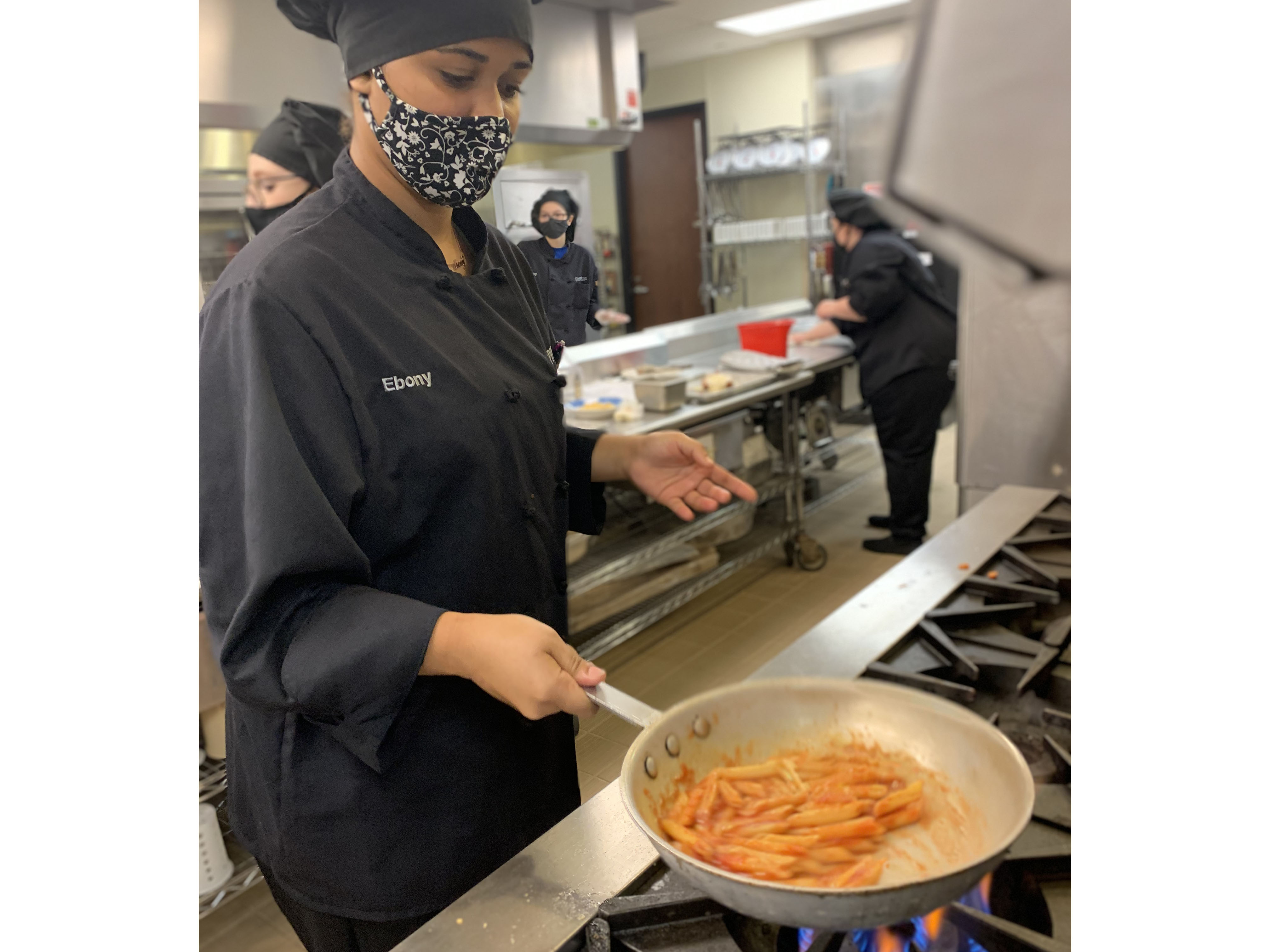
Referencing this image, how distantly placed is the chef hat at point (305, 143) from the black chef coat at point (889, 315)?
105 centimetres

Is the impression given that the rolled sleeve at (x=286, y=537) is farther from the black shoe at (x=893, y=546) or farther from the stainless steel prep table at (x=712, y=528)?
the black shoe at (x=893, y=546)

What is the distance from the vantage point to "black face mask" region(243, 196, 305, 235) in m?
1.64

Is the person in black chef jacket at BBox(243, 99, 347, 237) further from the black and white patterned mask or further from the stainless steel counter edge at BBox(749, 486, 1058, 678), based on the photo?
the stainless steel counter edge at BBox(749, 486, 1058, 678)

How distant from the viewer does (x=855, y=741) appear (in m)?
0.83

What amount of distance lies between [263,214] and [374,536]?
100 centimetres

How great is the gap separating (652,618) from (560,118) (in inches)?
67.1

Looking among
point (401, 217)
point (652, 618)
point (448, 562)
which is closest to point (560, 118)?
point (401, 217)

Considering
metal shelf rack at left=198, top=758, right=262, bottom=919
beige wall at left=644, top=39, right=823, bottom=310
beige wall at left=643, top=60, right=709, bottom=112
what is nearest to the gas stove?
metal shelf rack at left=198, top=758, right=262, bottom=919

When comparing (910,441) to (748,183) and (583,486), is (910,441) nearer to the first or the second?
(583,486)

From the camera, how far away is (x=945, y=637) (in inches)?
52.1

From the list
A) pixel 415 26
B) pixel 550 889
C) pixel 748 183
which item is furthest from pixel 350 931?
pixel 748 183

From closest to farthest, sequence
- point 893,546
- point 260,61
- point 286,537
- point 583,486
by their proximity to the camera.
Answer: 1. point 286,537
2. point 583,486
3. point 260,61
4. point 893,546

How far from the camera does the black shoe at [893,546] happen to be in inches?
164
